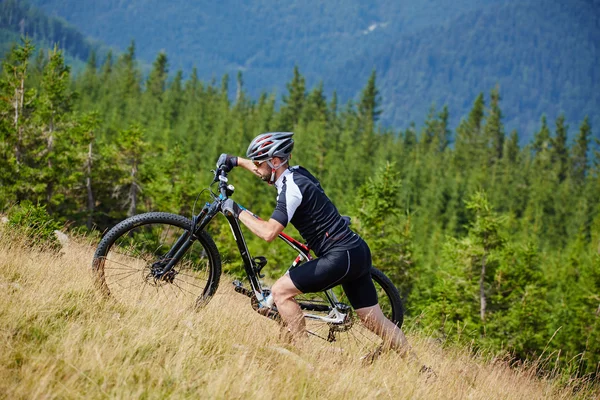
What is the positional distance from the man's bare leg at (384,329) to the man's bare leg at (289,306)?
649mm

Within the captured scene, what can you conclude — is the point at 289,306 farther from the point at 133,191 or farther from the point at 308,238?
the point at 133,191

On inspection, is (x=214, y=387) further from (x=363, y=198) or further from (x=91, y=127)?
(x=91, y=127)

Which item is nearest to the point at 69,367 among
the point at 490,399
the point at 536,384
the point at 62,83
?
the point at 490,399

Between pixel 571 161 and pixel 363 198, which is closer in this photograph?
pixel 363 198

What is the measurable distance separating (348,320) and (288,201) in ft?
5.55

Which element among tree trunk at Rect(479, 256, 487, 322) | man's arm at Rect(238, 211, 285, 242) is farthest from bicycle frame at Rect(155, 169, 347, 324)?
tree trunk at Rect(479, 256, 487, 322)

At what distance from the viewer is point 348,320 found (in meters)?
5.95

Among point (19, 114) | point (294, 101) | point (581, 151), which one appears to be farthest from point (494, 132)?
point (19, 114)

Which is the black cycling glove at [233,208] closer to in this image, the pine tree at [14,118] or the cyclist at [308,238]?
the cyclist at [308,238]

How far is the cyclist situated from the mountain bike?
30 cm

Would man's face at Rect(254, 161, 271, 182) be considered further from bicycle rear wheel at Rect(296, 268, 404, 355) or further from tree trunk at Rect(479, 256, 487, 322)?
tree trunk at Rect(479, 256, 487, 322)

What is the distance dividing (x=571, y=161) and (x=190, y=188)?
326ft

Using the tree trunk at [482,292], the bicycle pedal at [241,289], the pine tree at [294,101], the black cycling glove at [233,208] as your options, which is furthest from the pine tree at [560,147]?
the black cycling glove at [233,208]

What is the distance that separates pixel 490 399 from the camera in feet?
17.4
